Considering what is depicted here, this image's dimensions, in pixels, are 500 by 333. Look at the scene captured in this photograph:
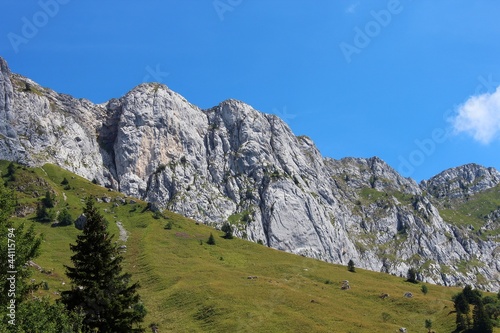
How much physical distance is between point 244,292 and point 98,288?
72.2m

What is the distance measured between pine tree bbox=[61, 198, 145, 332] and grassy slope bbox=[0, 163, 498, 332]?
165 feet

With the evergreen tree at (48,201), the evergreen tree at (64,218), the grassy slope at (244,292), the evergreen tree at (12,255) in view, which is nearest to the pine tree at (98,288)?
the evergreen tree at (12,255)

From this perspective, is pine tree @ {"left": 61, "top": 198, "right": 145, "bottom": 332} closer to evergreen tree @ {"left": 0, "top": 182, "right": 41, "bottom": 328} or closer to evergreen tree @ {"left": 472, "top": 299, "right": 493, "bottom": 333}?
evergreen tree @ {"left": 0, "top": 182, "right": 41, "bottom": 328}

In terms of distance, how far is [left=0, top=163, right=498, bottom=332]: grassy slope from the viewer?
296 ft

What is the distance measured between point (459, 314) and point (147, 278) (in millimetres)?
75834

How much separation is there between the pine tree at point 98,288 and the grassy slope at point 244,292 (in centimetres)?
5025

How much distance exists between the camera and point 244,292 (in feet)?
348

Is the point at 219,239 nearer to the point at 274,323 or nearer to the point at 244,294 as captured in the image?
the point at 244,294

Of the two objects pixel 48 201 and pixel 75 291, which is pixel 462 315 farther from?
pixel 48 201

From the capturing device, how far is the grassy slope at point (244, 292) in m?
90.2

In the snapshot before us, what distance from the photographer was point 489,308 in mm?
109000

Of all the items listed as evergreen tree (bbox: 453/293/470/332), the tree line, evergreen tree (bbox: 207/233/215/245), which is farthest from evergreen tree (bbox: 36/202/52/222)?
the tree line

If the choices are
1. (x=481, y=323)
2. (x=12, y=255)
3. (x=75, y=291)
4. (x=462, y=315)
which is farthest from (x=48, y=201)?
(x=12, y=255)

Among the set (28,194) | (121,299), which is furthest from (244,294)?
(28,194)
